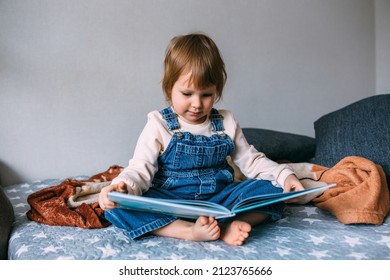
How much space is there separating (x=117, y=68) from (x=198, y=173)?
0.77 meters

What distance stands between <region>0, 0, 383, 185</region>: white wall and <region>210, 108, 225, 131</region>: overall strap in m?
0.64

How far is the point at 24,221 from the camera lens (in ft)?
3.78

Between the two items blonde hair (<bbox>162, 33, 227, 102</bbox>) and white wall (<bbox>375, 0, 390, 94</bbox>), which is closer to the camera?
blonde hair (<bbox>162, 33, 227, 102</bbox>)

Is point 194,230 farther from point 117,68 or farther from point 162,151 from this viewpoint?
point 117,68

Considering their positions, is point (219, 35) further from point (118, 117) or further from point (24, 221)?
point (24, 221)

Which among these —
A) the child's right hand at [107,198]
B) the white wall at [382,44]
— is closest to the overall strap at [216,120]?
the child's right hand at [107,198]

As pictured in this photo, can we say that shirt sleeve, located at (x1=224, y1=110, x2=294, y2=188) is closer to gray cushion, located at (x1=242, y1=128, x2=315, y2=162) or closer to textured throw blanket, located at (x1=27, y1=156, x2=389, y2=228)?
textured throw blanket, located at (x1=27, y1=156, x2=389, y2=228)

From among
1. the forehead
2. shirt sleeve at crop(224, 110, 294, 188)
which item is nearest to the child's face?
the forehead

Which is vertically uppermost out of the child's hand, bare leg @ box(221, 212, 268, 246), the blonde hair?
the blonde hair

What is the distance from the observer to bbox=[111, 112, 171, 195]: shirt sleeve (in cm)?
99
